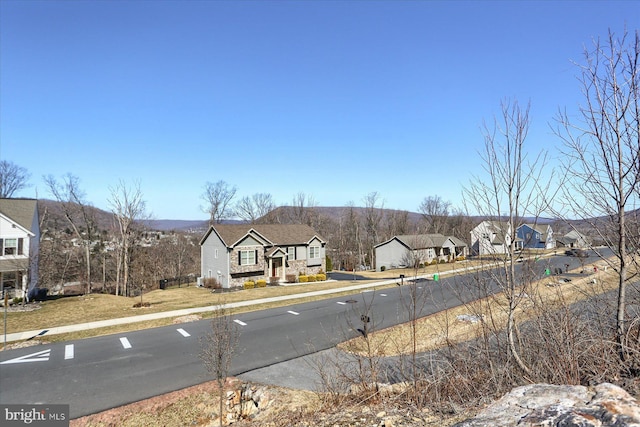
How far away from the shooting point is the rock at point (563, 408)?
9.45ft

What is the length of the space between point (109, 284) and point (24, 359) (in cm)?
3020

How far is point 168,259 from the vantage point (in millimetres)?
50312

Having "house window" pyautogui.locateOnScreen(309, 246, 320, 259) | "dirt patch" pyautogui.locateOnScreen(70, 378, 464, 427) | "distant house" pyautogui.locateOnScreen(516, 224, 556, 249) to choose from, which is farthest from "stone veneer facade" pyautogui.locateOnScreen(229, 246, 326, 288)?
"distant house" pyautogui.locateOnScreen(516, 224, 556, 249)

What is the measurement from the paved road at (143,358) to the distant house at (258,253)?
44.0ft

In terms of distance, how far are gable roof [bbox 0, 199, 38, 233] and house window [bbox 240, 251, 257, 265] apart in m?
15.9

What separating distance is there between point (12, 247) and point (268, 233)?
20.3 m

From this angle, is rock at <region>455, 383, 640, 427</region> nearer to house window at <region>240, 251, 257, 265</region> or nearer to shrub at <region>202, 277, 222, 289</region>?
house window at <region>240, 251, 257, 265</region>

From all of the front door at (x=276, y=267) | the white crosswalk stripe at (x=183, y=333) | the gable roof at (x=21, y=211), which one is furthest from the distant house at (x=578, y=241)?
the gable roof at (x=21, y=211)

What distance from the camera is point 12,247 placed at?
23797mm

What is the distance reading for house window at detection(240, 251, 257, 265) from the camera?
3131 centimetres

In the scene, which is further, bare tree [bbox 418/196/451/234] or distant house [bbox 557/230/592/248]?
bare tree [bbox 418/196/451/234]

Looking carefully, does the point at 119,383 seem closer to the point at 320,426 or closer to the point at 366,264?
the point at 320,426

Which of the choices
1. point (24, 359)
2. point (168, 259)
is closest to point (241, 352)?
point (24, 359)

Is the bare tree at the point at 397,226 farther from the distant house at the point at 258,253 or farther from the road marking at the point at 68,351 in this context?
the road marking at the point at 68,351
